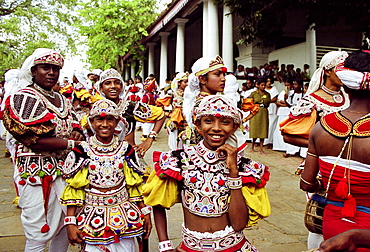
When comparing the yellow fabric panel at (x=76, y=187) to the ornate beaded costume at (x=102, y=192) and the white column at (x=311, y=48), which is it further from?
the white column at (x=311, y=48)

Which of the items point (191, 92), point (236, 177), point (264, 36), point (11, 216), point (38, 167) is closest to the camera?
point (236, 177)

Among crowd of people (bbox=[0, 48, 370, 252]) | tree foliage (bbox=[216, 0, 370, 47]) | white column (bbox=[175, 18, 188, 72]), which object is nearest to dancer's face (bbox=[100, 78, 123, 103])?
crowd of people (bbox=[0, 48, 370, 252])

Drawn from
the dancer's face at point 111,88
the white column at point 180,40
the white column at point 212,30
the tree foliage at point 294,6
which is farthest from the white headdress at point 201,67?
the white column at point 180,40

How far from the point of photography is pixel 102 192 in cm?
284

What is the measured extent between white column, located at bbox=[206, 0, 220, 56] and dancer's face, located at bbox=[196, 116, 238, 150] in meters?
9.68

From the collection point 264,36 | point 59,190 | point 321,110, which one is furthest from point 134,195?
point 264,36

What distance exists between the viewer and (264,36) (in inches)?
388

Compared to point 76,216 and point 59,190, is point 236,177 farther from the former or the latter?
point 59,190

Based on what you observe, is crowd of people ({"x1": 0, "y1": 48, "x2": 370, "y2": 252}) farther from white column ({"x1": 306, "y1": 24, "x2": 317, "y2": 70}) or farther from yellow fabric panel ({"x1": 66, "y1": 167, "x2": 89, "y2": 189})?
white column ({"x1": 306, "y1": 24, "x2": 317, "y2": 70})

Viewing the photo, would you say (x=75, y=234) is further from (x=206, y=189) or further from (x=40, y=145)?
(x=206, y=189)

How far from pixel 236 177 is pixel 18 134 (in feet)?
6.05

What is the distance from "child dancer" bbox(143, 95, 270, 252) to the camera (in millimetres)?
2182

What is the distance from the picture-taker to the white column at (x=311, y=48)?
432 inches

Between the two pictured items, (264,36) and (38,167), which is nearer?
(38,167)
